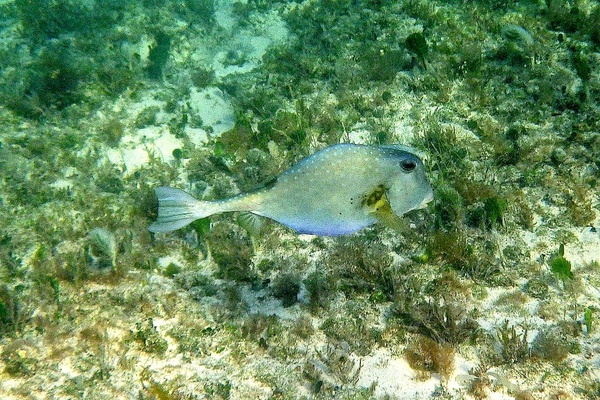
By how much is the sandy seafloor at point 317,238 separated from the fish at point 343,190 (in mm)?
861

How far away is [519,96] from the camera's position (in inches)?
274

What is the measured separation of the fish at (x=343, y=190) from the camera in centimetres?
317

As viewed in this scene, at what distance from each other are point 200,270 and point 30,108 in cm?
641

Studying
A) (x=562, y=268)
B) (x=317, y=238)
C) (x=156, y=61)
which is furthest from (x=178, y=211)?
(x=156, y=61)

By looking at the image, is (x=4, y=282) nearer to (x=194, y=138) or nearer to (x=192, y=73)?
(x=194, y=138)

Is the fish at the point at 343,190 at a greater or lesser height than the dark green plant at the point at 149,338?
greater

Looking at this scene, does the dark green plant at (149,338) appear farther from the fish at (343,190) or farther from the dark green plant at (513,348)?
the dark green plant at (513,348)

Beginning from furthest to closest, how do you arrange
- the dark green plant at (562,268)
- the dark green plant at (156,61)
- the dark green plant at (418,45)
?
the dark green plant at (156,61) < the dark green plant at (418,45) < the dark green plant at (562,268)

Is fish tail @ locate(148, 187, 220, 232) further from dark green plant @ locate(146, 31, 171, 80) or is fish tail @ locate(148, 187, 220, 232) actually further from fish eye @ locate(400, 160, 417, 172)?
dark green plant @ locate(146, 31, 171, 80)

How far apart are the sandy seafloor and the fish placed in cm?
86


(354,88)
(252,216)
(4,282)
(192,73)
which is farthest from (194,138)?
(252,216)

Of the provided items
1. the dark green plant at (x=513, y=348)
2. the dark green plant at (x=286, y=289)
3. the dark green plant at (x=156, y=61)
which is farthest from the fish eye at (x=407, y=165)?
the dark green plant at (x=156, y=61)

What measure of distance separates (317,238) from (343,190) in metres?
2.43

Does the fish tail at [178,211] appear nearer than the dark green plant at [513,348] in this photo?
Yes
